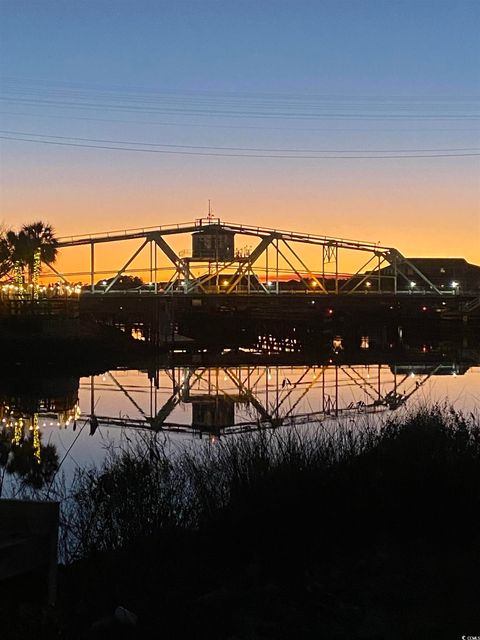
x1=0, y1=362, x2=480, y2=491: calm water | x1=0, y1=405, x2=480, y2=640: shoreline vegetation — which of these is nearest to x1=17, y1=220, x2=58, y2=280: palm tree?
x1=0, y1=362, x2=480, y2=491: calm water

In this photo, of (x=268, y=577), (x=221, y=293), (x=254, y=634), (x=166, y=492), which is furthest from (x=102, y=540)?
(x=221, y=293)

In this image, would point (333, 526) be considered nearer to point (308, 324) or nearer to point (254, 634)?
point (254, 634)

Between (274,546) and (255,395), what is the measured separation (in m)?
20.7

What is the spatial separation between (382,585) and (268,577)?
0.99m

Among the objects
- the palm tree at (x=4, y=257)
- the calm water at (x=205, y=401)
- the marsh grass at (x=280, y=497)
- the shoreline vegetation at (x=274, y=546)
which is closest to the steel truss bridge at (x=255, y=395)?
the calm water at (x=205, y=401)

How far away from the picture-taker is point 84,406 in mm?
26625

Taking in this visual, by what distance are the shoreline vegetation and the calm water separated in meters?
3.39

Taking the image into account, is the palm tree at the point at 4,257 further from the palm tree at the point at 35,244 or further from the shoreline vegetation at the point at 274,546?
the shoreline vegetation at the point at 274,546

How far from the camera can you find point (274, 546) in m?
7.94

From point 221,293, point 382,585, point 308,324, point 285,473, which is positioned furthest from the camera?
point 308,324

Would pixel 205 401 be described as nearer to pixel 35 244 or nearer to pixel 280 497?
pixel 280 497

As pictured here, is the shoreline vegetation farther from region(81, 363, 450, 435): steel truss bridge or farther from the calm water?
region(81, 363, 450, 435): steel truss bridge

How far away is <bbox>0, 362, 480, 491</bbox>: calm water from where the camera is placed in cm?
1723

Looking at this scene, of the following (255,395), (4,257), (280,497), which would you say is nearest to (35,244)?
(4,257)
